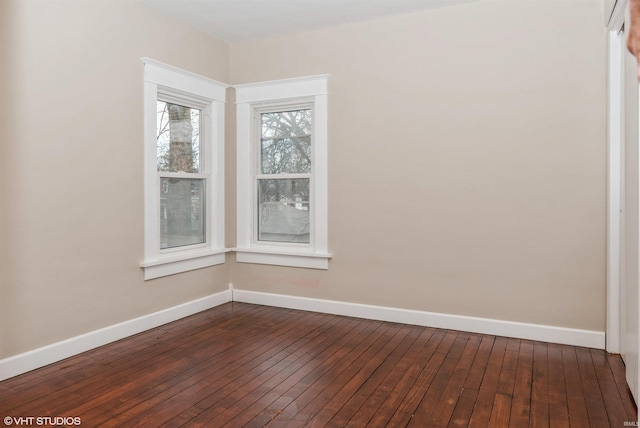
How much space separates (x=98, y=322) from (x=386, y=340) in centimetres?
218

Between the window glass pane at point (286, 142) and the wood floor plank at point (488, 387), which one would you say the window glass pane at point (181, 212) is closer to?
the window glass pane at point (286, 142)

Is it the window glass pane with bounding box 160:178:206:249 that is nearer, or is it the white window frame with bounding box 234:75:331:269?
the window glass pane with bounding box 160:178:206:249

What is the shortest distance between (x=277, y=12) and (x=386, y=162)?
5.25 feet

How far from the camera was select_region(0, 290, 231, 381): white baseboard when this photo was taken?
2725mm

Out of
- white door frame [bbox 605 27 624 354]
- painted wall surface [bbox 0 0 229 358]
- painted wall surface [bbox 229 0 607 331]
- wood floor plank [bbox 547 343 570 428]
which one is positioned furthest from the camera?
painted wall surface [bbox 229 0 607 331]

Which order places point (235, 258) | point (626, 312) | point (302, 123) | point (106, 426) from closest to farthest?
point (106, 426), point (626, 312), point (302, 123), point (235, 258)

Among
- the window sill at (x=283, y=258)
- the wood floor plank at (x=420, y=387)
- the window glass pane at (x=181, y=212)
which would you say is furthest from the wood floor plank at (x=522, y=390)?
the window glass pane at (x=181, y=212)

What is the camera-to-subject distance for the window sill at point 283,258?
417 centimetres

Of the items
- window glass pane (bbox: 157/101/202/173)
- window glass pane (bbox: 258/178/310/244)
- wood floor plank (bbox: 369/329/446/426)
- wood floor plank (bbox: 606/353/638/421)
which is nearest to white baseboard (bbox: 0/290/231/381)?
window glass pane (bbox: 258/178/310/244)

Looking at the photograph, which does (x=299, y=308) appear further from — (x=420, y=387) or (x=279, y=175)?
(x=420, y=387)

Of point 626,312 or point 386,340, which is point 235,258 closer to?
point 386,340

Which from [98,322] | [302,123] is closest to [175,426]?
[98,322]

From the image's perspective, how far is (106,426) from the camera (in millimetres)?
2129

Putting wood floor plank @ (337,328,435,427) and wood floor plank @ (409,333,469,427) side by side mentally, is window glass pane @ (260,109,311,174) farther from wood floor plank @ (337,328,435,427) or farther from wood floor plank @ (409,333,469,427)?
wood floor plank @ (409,333,469,427)
